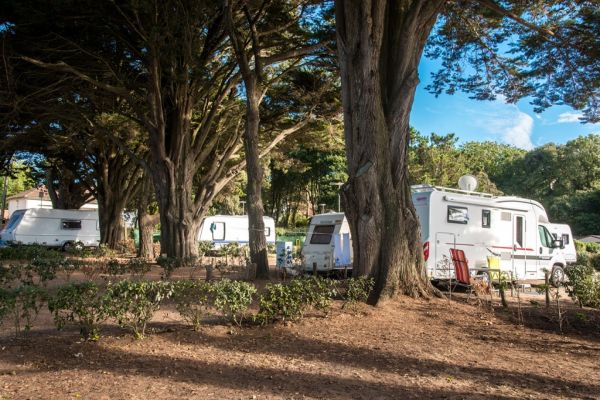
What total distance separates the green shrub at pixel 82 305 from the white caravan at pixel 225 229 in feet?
71.5

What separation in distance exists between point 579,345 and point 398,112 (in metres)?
4.60

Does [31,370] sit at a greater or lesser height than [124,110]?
lesser

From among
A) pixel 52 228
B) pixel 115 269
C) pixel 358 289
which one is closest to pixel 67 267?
pixel 115 269

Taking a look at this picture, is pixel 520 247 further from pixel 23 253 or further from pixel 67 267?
pixel 23 253

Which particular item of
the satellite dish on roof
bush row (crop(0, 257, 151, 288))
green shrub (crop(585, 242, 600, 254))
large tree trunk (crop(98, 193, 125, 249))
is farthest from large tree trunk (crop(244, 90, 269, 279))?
green shrub (crop(585, 242, 600, 254))

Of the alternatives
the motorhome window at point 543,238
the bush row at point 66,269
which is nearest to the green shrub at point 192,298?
the bush row at point 66,269

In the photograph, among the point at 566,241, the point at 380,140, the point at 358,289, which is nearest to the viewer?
the point at 358,289

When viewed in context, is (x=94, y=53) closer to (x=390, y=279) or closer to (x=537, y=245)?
(x=390, y=279)

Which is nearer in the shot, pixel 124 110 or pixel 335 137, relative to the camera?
pixel 124 110

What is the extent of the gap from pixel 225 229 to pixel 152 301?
74.2 ft

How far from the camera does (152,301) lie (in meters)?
6.10

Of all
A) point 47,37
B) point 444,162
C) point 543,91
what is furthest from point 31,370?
point 444,162

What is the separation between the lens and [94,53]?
49.4ft

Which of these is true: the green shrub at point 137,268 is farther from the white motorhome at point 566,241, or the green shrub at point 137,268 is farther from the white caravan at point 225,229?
the white caravan at point 225,229
